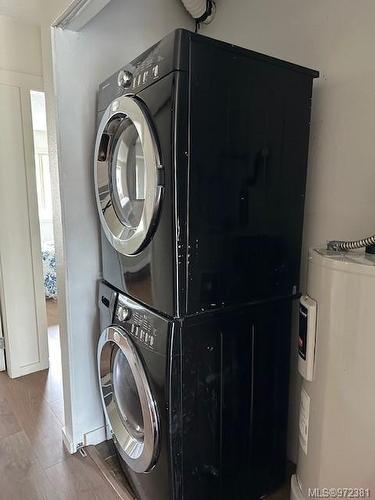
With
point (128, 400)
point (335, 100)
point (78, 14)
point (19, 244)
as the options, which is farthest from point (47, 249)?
point (335, 100)

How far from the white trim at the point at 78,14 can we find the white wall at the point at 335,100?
727 millimetres

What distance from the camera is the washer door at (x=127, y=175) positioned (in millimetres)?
1047

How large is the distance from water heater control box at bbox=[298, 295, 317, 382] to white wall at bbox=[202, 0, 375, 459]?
1.34 ft

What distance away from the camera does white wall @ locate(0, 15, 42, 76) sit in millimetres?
2082

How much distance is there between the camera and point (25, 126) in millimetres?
2232

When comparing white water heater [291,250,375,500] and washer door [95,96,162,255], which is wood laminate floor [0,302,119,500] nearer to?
white water heater [291,250,375,500]

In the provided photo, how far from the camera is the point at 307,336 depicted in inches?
41.8

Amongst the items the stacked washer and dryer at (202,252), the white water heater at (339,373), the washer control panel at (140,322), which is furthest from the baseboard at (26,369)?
the white water heater at (339,373)

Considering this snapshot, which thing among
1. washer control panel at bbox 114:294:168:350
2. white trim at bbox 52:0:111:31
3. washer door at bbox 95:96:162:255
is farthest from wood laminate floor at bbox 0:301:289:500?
white trim at bbox 52:0:111:31

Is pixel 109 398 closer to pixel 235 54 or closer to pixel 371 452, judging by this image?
pixel 371 452

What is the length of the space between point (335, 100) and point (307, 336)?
889 mm

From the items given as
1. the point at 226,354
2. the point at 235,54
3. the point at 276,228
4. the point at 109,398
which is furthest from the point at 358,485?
the point at 235,54

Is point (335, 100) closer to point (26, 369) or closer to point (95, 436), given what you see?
point (95, 436)

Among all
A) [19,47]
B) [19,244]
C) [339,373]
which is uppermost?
[19,47]
